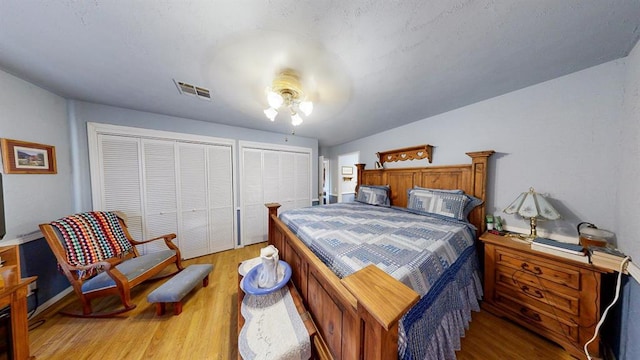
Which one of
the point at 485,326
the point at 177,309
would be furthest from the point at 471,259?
the point at 177,309

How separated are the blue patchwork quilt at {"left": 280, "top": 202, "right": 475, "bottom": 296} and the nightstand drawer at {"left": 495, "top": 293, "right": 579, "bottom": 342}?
0.52 metres

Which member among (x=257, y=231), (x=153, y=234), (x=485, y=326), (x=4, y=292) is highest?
(x=4, y=292)

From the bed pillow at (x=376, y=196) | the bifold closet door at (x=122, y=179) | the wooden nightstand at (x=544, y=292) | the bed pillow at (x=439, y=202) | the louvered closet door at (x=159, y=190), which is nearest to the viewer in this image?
the wooden nightstand at (x=544, y=292)

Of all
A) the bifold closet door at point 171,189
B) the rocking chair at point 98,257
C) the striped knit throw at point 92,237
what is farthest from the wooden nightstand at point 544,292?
the striped knit throw at point 92,237

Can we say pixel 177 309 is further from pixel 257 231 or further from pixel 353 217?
pixel 353 217

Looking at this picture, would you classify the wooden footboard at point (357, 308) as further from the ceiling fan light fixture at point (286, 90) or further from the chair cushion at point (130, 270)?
the chair cushion at point (130, 270)

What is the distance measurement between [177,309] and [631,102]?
13.2 ft

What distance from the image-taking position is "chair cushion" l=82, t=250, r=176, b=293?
1627 millimetres

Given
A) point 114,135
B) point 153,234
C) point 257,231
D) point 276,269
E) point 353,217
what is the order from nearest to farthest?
point 276,269 → point 353,217 → point 114,135 → point 153,234 → point 257,231

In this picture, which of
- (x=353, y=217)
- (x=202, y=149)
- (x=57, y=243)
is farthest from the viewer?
(x=202, y=149)

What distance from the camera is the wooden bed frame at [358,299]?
57 cm

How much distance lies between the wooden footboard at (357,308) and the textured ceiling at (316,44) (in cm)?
133

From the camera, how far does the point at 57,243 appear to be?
5.34 ft

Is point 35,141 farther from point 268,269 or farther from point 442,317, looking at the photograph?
point 442,317
